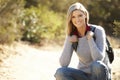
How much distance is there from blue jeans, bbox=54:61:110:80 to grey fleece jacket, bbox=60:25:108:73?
8cm

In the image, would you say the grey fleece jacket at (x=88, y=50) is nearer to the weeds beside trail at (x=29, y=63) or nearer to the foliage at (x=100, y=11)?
the weeds beside trail at (x=29, y=63)

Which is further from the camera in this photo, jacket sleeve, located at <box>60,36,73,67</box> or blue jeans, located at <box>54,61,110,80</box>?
jacket sleeve, located at <box>60,36,73,67</box>

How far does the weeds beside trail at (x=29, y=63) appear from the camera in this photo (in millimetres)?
8867

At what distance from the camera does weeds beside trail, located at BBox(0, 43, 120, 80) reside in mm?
8867

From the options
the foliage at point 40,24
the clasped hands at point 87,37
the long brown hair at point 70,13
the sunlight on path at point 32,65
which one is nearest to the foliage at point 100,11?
the foliage at point 40,24

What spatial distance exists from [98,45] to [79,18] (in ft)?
1.42

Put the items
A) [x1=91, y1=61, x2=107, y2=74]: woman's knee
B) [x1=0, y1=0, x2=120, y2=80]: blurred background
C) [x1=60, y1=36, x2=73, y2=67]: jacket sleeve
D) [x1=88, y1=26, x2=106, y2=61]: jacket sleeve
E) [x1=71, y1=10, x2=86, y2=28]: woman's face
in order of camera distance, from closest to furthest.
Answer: [x1=91, y1=61, x2=107, y2=74]: woman's knee, [x1=88, y1=26, x2=106, y2=61]: jacket sleeve, [x1=71, y1=10, x2=86, y2=28]: woman's face, [x1=60, y1=36, x2=73, y2=67]: jacket sleeve, [x1=0, y1=0, x2=120, y2=80]: blurred background

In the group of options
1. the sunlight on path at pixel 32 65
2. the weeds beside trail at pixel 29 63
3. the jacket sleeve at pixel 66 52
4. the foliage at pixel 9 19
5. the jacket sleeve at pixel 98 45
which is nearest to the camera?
the jacket sleeve at pixel 98 45

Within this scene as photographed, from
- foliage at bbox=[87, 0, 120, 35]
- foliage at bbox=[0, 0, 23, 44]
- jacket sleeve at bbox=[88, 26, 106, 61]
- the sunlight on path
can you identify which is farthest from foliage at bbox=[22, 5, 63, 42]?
jacket sleeve at bbox=[88, 26, 106, 61]

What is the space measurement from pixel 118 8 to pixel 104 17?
1.59 meters

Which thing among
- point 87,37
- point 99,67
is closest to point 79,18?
point 87,37

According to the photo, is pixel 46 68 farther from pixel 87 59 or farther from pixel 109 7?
pixel 109 7

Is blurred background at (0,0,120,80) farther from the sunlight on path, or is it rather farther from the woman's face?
the woman's face

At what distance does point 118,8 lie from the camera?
13.8m
